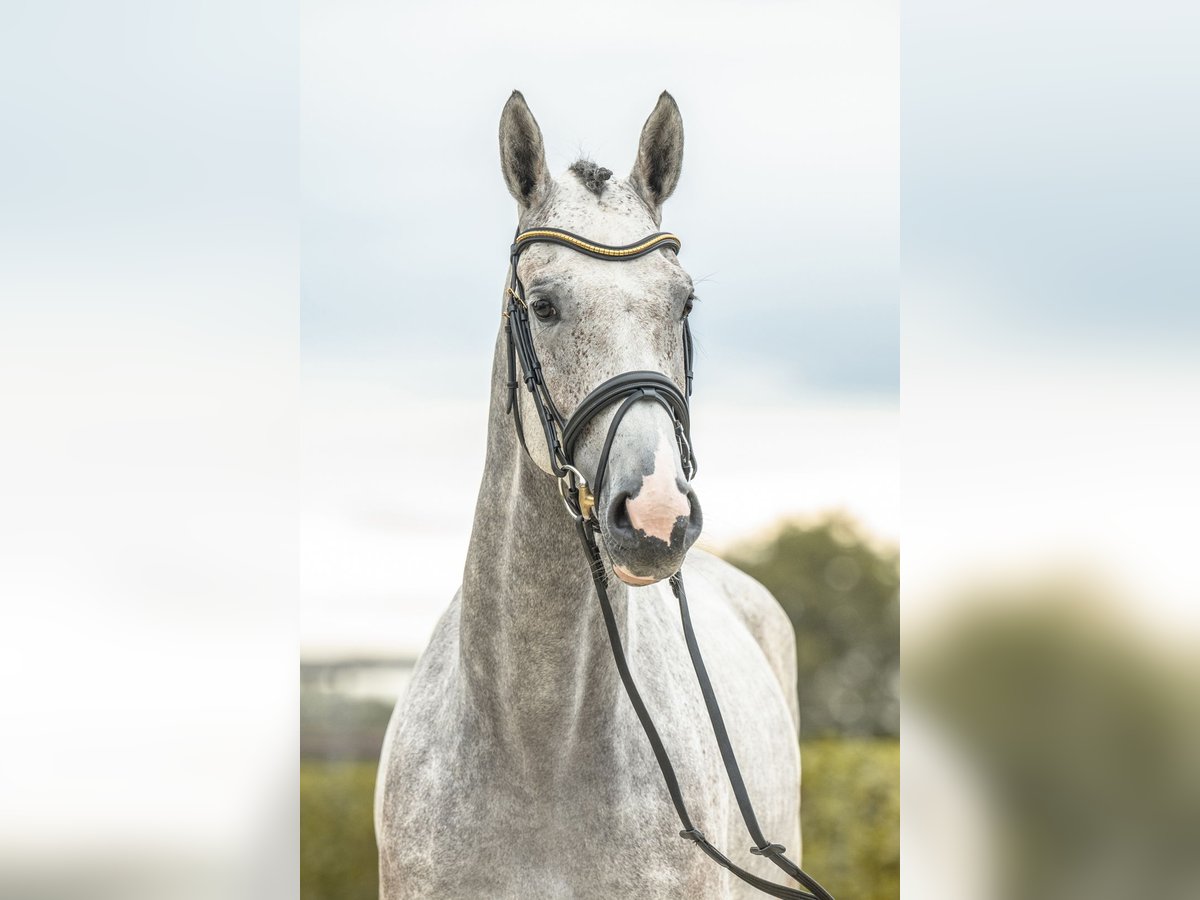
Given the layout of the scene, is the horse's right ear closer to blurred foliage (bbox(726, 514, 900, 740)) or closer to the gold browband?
the gold browband

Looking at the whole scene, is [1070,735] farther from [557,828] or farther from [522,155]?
[522,155]

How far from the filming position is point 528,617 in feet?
7.27

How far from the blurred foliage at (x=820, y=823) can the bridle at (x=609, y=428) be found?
4.52 meters

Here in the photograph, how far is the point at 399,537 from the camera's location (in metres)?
6.23

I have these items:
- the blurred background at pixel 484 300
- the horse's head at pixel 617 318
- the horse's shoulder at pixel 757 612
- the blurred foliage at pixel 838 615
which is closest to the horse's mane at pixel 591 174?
the horse's head at pixel 617 318

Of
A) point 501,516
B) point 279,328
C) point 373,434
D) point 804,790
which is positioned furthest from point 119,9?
point 804,790

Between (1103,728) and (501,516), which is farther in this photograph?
(1103,728)

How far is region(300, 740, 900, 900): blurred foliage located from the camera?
636cm

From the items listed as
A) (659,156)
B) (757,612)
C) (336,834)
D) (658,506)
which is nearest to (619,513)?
(658,506)

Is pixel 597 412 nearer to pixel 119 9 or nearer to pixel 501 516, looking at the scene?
pixel 501 516

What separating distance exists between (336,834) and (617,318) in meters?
5.31

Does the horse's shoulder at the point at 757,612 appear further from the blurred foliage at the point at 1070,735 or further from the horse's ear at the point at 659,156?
the horse's ear at the point at 659,156

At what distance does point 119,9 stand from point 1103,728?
3.77 meters

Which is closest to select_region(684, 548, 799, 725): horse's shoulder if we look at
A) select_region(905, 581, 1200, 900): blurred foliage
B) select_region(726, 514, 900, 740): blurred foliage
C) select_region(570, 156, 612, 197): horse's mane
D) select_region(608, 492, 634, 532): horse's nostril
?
select_region(905, 581, 1200, 900): blurred foliage
